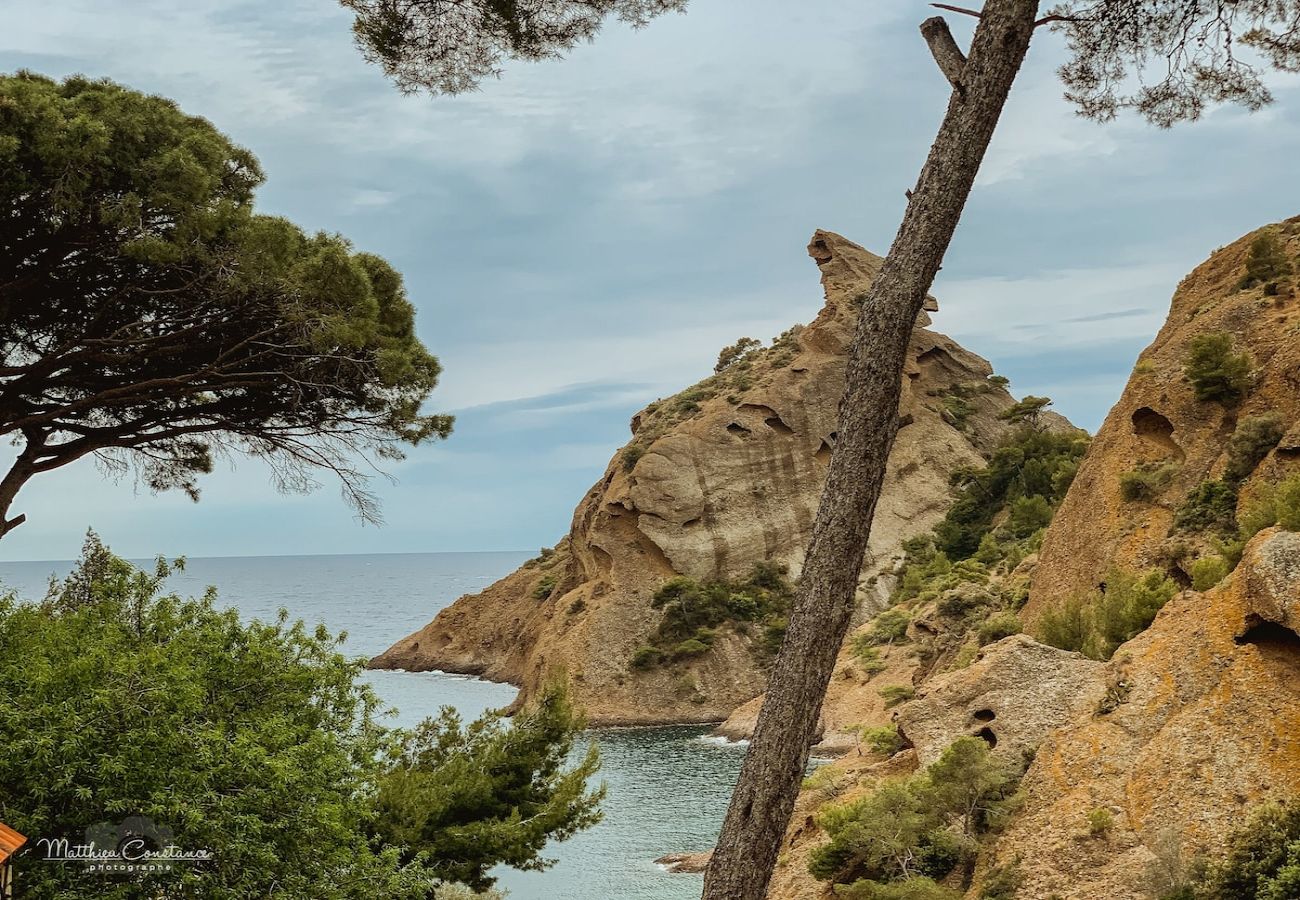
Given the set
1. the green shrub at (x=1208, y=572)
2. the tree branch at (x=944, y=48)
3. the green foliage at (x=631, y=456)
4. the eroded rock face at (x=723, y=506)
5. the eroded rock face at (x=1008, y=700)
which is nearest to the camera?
the tree branch at (x=944, y=48)

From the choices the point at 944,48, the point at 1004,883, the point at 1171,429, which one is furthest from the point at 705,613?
the point at 944,48

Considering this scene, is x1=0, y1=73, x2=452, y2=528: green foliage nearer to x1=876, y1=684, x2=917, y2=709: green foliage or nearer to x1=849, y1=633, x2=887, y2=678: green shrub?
x1=876, y1=684, x2=917, y2=709: green foliage

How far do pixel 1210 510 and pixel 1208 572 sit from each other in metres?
4.30

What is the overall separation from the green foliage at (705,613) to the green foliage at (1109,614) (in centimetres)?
3305

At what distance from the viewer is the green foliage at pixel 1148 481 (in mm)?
19969

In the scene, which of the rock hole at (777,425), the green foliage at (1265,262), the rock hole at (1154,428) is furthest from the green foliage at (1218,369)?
the rock hole at (777,425)

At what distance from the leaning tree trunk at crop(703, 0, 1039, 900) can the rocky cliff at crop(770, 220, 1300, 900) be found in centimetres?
478

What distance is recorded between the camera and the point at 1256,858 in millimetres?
8305

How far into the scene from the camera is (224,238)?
1135cm

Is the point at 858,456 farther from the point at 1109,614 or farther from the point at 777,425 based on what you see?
the point at 777,425

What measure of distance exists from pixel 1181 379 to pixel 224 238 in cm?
1784

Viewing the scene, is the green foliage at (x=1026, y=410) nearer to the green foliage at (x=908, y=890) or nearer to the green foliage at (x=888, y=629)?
the green foliage at (x=888, y=629)

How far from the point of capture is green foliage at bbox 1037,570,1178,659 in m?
15.2

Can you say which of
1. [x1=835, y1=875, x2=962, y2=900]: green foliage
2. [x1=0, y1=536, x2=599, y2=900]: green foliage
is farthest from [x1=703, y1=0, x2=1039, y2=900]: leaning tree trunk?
[x1=835, y1=875, x2=962, y2=900]: green foliage
